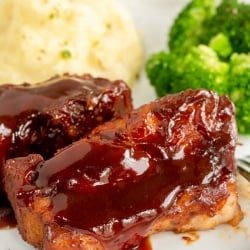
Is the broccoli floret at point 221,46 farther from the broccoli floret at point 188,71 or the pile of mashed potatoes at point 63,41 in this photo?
the pile of mashed potatoes at point 63,41

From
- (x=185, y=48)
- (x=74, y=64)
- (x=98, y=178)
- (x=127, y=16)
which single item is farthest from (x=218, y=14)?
(x=98, y=178)

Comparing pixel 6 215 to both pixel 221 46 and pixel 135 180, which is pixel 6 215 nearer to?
pixel 135 180

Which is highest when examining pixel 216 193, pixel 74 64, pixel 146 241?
pixel 74 64

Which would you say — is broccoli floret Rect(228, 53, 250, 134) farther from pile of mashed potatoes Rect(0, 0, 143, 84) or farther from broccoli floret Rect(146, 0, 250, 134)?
pile of mashed potatoes Rect(0, 0, 143, 84)

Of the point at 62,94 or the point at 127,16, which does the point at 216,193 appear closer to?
the point at 62,94

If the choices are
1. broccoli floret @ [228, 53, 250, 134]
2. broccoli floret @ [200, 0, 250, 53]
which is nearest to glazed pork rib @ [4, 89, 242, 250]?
broccoli floret @ [228, 53, 250, 134]

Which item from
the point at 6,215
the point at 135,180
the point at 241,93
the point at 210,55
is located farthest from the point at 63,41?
the point at 135,180
